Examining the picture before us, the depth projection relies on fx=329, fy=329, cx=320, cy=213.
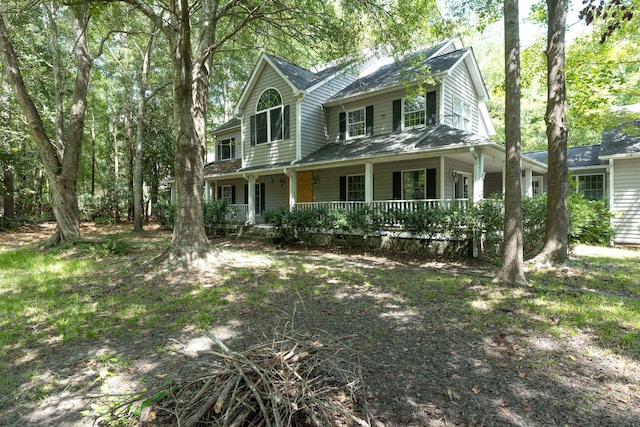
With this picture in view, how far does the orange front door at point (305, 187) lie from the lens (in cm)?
1473

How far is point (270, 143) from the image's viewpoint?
14961 mm

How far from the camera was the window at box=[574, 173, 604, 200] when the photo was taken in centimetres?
1426

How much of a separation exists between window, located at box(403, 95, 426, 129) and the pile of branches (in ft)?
37.2

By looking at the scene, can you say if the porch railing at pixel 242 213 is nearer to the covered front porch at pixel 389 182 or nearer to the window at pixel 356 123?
the covered front porch at pixel 389 182

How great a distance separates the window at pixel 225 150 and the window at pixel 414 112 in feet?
35.4

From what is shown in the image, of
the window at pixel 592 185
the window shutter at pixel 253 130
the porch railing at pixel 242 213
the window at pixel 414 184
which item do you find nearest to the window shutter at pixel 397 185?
the window at pixel 414 184

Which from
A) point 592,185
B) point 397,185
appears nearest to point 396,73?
point 397,185

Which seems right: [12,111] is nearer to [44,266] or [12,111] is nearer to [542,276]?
[44,266]

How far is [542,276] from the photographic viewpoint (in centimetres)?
679

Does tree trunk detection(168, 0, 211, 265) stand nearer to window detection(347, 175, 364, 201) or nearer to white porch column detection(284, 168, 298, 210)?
white porch column detection(284, 168, 298, 210)

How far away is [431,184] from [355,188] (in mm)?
3270

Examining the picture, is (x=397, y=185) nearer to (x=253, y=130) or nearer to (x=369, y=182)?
(x=369, y=182)

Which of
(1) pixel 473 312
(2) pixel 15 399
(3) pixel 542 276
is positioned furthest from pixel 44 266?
(3) pixel 542 276

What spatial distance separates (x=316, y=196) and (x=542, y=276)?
31.5 feet
